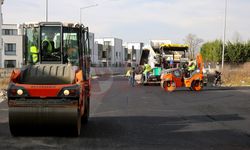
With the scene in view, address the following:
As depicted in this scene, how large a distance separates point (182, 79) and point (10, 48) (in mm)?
57647

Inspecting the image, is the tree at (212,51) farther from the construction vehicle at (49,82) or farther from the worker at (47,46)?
the worker at (47,46)

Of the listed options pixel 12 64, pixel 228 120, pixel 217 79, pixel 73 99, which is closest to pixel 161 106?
pixel 228 120

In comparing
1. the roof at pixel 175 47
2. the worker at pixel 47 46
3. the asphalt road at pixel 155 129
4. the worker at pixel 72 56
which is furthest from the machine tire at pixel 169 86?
the worker at pixel 47 46

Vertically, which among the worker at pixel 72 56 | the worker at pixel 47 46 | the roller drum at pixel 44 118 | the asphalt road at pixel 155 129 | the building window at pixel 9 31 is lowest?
the asphalt road at pixel 155 129

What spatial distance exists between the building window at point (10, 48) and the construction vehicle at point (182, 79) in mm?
56769

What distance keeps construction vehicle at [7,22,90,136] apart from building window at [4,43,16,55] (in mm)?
68570

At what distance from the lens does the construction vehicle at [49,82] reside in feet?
29.6

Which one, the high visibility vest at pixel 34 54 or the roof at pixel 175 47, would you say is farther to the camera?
Result: the roof at pixel 175 47

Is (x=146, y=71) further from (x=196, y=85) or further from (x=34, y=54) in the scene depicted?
(x=34, y=54)

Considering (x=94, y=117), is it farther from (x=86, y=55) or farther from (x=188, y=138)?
(x=188, y=138)

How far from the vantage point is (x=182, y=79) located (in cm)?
2534

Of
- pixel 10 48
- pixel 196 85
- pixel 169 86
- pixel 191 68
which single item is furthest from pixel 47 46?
pixel 10 48

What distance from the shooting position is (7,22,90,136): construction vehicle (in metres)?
9.02

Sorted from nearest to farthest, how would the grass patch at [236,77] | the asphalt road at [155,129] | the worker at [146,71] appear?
the asphalt road at [155,129] < the worker at [146,71] < the grass patch at [236,77]
